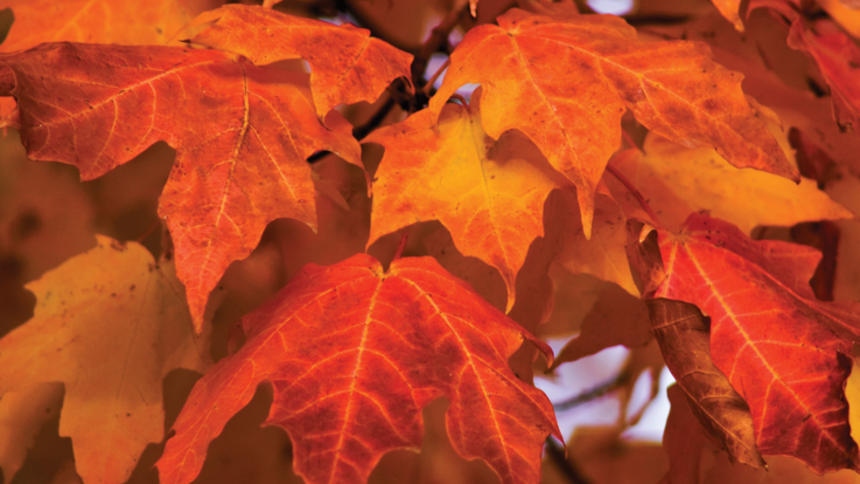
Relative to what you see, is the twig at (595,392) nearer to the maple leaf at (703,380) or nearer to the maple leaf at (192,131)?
the maple leaf at (703,380)

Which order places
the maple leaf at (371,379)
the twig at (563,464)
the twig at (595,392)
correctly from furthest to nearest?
the twig at (595,392) → the twig at (563,464) → the maple leaf at (371,379)

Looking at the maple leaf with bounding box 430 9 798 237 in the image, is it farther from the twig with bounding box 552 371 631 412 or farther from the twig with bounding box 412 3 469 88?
the twig with bounding box 552 371 631 412

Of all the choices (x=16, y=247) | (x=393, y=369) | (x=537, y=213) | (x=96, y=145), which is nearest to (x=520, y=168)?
(x=537, y=213)

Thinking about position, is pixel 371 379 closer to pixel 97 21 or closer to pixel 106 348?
pixel 106 348

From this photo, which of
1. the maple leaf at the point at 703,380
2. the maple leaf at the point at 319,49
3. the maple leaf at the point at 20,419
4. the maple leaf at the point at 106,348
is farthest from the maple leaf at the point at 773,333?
the maple leaf at the point at 20,419

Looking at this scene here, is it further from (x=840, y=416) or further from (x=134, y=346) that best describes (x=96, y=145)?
(x=840, y=416)

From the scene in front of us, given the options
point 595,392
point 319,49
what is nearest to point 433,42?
point 319,49

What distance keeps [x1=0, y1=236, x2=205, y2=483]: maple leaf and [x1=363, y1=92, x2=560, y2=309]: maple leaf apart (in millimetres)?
229

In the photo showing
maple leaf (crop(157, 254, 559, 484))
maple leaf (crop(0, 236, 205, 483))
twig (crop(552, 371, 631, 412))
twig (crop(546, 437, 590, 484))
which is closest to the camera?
maple leaf (crop(157, 254, 559, 484))

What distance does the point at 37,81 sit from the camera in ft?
1.40

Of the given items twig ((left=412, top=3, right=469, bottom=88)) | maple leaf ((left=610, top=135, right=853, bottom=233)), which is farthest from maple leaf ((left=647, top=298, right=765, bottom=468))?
twig ((left=412, top=3, right=469, bottom=88))

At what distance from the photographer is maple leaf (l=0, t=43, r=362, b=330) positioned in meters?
0.41

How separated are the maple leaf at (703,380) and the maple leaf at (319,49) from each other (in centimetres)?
24

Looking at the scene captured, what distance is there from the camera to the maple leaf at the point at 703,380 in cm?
44
